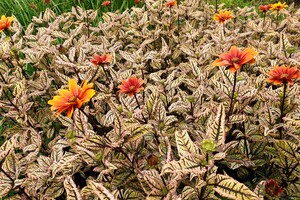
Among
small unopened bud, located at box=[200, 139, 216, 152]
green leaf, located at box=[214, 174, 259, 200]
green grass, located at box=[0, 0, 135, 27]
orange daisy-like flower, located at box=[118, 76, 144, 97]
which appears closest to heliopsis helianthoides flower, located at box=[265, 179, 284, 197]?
green leaf, located at box=[214, 174, 259, 200]

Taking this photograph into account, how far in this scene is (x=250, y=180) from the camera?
1.56 metres

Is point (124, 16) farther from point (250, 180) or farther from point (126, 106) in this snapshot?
point (250, 180)

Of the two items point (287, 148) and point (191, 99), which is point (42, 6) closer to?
point (191, 99)

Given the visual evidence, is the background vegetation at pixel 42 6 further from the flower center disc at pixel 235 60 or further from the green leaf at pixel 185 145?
the green leaf at pixel 185 145

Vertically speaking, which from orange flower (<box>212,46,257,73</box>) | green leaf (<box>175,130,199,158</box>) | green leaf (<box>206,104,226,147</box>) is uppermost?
orange flower (<box>212,46,257,73</box>)

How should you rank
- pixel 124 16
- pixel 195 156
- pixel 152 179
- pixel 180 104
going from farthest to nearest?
pixel 124 16 → pixel 180 104 → pixel 152 179 → pixel 195 156

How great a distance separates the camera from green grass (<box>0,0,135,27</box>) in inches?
132

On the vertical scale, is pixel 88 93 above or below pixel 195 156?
above

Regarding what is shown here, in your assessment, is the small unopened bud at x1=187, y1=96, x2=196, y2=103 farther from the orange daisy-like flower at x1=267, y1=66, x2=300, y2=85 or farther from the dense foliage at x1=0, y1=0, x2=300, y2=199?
the orange daisy-like flower at x1=267, y1=66, x2=300, y2=85

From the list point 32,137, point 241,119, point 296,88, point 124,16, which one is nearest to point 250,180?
point 241,119

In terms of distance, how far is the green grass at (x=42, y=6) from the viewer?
11.0ft

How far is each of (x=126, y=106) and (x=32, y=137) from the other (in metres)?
0.53

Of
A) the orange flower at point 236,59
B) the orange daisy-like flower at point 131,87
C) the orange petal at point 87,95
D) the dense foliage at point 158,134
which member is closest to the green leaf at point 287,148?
the dense foliage at point 158,134

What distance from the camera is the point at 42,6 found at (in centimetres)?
347
